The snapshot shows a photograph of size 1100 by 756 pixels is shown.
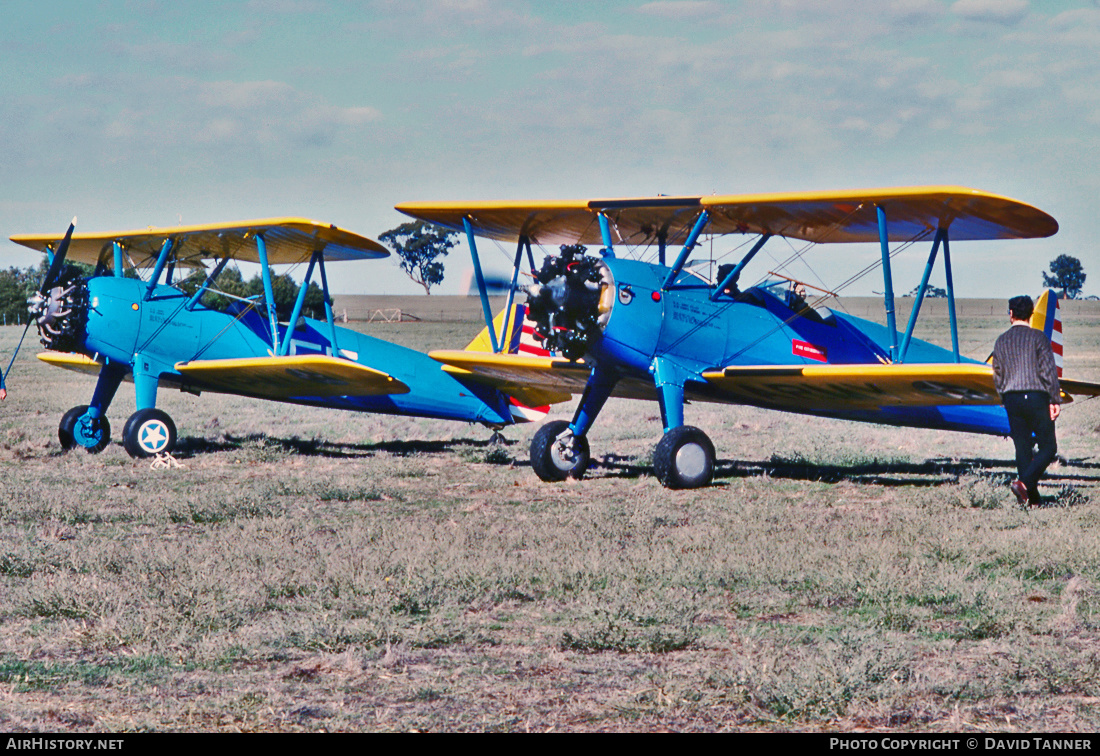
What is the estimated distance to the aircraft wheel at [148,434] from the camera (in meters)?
12.8

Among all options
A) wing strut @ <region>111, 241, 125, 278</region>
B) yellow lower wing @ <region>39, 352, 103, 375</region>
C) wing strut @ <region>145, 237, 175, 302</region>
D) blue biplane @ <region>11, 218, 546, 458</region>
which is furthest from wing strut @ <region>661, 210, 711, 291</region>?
yellow lower wing @ <region>39, 352, 103, 375</region>

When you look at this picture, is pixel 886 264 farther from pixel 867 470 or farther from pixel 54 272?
pixel 54 272

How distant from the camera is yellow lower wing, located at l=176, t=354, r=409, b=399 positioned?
1293cm

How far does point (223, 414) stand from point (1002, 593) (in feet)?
59.5

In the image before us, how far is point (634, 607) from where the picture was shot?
16.7ft

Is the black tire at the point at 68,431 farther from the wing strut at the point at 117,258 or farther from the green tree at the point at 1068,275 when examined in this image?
the green tree at the point at 1068,275

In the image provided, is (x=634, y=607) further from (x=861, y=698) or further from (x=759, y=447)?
(x=759, y=447)

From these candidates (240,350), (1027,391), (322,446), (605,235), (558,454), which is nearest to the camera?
(1027,391)

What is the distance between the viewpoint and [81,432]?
1382cm

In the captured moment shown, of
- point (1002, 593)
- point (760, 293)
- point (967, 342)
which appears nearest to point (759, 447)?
point (760, 293)

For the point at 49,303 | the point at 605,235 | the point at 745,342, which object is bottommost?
the point at 745,342

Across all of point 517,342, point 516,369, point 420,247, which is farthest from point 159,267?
point 420,247

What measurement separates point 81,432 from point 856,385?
963 centimetres

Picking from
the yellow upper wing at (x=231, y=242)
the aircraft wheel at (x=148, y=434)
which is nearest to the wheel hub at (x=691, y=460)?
the yellow upper wing at (x=231, y=242)
